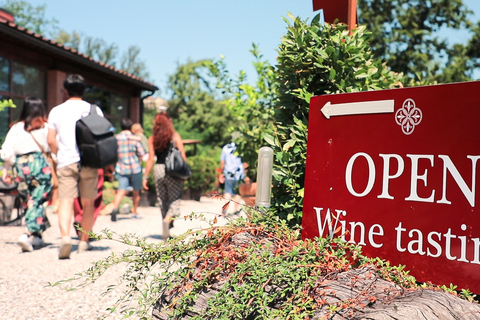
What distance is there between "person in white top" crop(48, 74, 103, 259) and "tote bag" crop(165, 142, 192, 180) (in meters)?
1.13

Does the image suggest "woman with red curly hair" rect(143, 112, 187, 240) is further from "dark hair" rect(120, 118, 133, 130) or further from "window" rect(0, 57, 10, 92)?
"window" rect(0, 57, 10, 92)

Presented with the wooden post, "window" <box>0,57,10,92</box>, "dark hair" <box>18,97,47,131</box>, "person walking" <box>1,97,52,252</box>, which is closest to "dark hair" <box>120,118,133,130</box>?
"dark hair" <box>18,97,47,131</box>

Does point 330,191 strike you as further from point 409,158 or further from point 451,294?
point 451,294

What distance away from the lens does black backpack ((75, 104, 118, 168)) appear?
600 centimetres

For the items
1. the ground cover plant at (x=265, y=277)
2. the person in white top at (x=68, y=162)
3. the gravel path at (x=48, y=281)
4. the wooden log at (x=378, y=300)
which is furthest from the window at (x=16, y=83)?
the wooden log at (x=378, y=300)

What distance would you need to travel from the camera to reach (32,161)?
21.7 feet

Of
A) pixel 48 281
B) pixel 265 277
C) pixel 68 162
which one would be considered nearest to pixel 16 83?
pixel 68 162

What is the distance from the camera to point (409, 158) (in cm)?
256

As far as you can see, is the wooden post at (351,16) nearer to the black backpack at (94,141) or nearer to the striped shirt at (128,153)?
the black backpack at (94,141)

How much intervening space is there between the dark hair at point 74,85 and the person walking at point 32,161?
0.64m

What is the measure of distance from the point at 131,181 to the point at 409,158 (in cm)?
826

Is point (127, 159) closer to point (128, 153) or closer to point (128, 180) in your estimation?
point (128, 153)

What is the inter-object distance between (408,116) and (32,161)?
517 cm

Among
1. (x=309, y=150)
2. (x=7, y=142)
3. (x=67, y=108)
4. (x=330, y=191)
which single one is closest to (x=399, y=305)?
(x=330, y=191)
